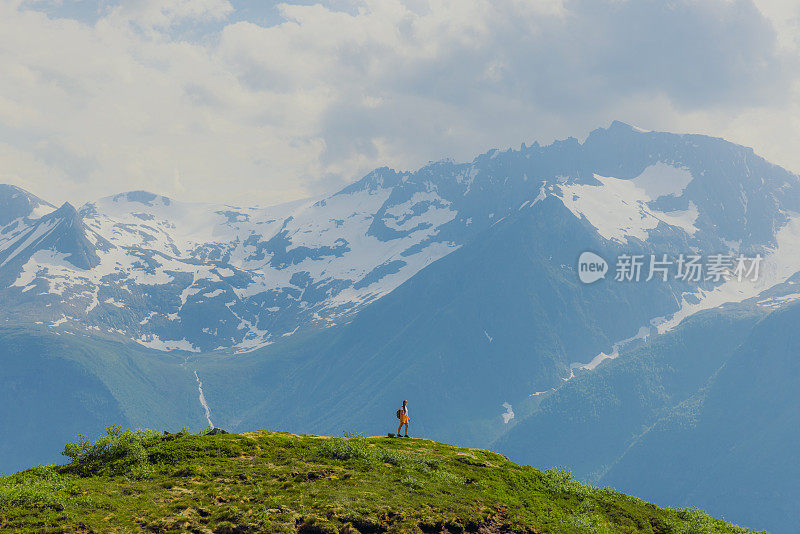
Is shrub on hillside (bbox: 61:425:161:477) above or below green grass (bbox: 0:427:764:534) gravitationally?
above

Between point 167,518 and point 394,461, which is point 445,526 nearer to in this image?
point 394,461

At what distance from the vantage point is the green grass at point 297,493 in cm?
3133

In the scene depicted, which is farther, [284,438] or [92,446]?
[284,438]

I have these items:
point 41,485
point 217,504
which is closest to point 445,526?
point 217,504

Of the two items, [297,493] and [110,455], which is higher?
[110,455]

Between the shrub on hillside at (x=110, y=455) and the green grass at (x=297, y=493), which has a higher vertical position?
the shrub on hillside at (x=110, y=455)

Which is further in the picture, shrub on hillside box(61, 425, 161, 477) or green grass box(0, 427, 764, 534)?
shrub on hillside box(61, 425, 161, 477)

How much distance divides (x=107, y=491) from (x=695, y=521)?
118ft

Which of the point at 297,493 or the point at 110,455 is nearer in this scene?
the point at 297,493

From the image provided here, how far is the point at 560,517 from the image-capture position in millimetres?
37688

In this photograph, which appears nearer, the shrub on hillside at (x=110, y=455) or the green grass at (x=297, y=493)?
the green grass at (x=297, y=493)

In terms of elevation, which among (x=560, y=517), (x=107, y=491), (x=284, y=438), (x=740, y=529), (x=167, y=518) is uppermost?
(x=284, y=438)

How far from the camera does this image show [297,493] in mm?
35188

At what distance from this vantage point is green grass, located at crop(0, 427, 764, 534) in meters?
31.3
